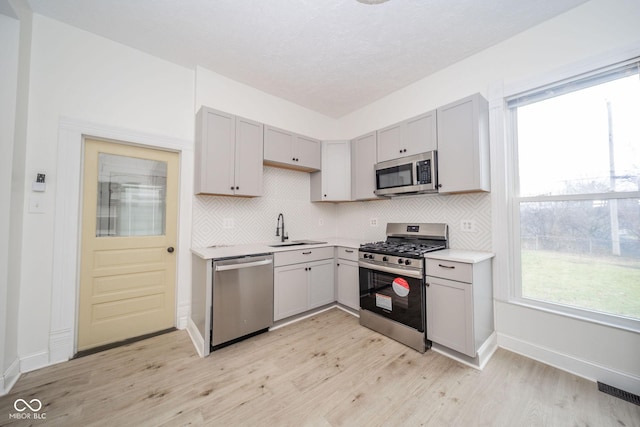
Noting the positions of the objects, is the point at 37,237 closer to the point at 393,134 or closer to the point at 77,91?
the point at 77,91

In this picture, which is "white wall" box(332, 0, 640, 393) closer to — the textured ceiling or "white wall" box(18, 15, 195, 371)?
the textured ceiling

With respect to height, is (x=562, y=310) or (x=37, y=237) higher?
(x=37, y=237)

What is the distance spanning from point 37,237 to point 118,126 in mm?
1206

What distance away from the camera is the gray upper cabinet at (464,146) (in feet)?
7.41

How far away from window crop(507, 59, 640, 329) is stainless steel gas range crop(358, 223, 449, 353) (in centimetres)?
83

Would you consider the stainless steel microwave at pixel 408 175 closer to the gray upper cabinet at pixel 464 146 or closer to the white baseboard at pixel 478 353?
the gray upper cabinet at pixel 464 146

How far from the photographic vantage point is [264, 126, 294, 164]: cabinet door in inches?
118

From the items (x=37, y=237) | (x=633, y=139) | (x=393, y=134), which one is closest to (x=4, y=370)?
(x=37, y=237)

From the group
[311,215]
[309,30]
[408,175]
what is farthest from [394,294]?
[309,30]

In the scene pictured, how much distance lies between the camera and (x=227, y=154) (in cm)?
267

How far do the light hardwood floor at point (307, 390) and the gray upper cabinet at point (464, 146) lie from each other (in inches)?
65.2

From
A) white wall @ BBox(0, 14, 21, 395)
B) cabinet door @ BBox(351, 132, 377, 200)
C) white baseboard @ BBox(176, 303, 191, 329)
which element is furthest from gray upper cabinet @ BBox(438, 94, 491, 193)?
white wall @ BBox(0, 14, 21, 395)

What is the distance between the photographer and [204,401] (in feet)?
5.27

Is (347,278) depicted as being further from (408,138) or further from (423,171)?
(408,138)
